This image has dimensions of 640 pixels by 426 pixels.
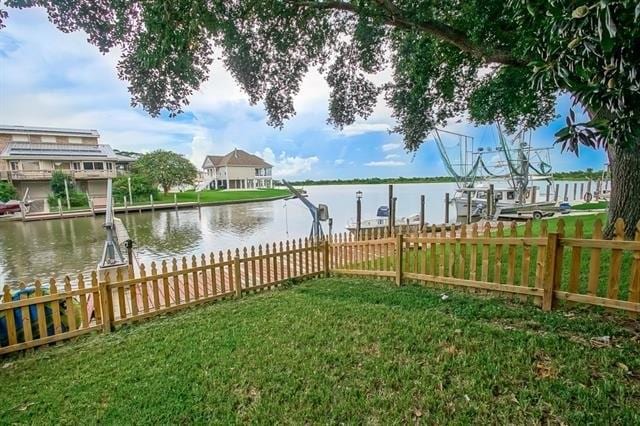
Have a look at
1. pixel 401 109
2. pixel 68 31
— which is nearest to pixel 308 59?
pixel 401 109

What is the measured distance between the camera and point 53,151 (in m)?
35.5

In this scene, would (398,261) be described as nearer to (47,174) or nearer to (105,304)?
(105,304)

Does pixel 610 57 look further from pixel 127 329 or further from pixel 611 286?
pixel 127 329

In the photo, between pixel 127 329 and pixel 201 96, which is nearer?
pixel 127 329

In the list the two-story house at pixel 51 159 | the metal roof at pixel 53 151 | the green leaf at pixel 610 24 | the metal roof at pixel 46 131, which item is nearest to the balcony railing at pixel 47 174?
the two-story house at pixel 51 159

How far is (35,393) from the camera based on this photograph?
9.80ft

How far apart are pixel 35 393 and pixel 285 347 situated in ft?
7.59

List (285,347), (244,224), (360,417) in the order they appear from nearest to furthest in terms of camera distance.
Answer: (360,417) < (285,347) < (244,224)

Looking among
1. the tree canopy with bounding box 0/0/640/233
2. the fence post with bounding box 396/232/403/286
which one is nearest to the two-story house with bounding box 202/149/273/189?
the tree canopy with bounding box 0/0/640/233

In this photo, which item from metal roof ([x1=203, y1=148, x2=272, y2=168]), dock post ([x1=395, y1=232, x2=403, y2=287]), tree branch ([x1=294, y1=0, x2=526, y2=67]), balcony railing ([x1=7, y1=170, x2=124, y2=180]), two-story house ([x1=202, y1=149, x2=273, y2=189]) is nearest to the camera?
tree branch ([x1=294, y1=0, x2=526, y2=67])

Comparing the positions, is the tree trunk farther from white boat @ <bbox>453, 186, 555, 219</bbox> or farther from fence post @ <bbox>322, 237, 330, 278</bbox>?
white boat @ <bbox>453, 186, 555, 219</bbox>

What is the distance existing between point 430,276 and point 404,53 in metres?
4.38

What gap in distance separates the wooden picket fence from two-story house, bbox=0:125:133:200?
30515 mm

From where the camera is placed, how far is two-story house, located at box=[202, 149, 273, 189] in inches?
2450
